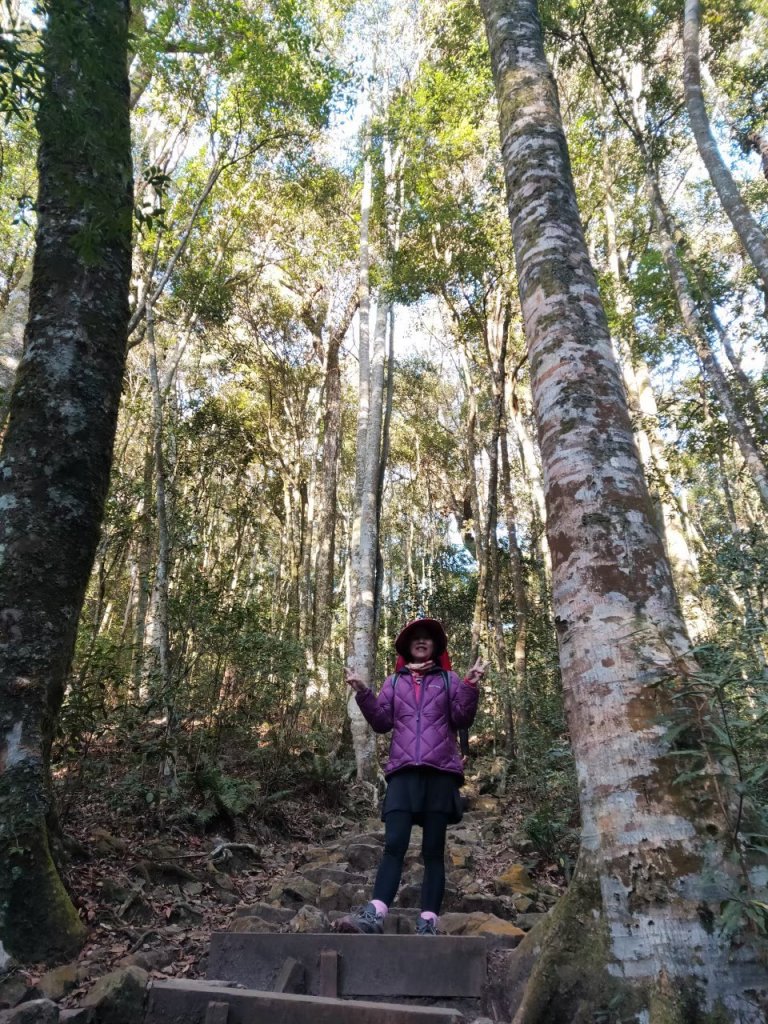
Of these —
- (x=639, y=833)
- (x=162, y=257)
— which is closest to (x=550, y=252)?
(x=639, y=833)

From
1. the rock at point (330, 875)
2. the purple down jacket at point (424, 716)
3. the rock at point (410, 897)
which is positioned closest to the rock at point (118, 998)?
the purple down jacket at point (424, 716)

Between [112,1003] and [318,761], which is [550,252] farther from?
[318,761]

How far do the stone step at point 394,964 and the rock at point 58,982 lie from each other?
82cm

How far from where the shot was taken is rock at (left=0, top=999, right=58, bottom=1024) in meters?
2.44

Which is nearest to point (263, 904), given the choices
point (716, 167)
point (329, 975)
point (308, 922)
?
point (308, 922)

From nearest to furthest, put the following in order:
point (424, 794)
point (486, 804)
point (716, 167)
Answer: point (424, 794) < point (716, 167) < point (486, 804)

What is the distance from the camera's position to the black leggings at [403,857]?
136 inches

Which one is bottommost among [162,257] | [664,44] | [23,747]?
[23,747]

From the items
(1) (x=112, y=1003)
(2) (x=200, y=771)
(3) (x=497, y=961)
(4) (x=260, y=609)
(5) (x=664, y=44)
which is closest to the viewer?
(1) (x=112, y=1003)

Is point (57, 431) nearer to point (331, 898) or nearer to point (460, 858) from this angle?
point (331, 898)

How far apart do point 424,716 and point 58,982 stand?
2.15 meters

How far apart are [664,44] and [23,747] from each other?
60.6 ft

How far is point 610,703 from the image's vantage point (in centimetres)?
242

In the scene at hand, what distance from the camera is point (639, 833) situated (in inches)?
86.7
